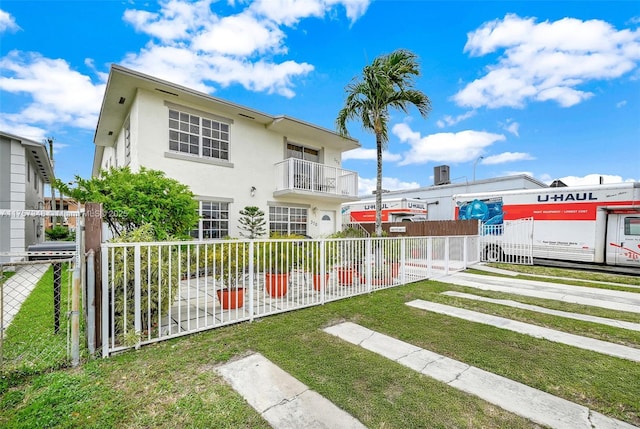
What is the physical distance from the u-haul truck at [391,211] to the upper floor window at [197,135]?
10548mm

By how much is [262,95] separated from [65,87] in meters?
8.94

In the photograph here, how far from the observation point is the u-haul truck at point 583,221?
32.8 ft

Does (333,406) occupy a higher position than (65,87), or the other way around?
(65,87)

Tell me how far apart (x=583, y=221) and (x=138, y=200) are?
47.1 ft

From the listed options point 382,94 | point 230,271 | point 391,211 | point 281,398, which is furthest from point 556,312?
point 391,211

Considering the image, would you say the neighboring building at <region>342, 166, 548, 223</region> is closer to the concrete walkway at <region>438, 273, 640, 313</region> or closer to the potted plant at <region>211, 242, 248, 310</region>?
the concrete walkway at <region>438, 273, 640, 313</region>

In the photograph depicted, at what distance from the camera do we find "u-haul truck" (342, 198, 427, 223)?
17.3 metres

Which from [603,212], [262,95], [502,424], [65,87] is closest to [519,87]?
[603,212]

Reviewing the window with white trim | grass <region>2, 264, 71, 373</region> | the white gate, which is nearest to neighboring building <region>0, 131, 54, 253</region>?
the window with white trim

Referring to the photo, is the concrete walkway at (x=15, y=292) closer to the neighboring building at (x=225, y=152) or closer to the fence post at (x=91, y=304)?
the fence post at (x=91, y=304)

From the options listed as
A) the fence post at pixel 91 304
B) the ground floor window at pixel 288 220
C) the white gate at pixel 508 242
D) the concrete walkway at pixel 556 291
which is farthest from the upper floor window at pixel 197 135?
the white gate at pixel 508 242

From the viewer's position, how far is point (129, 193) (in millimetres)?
5082

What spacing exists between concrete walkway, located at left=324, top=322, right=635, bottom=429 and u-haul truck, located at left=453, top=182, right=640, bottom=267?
10.6 m

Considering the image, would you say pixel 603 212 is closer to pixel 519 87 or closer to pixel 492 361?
pixel 519 87
